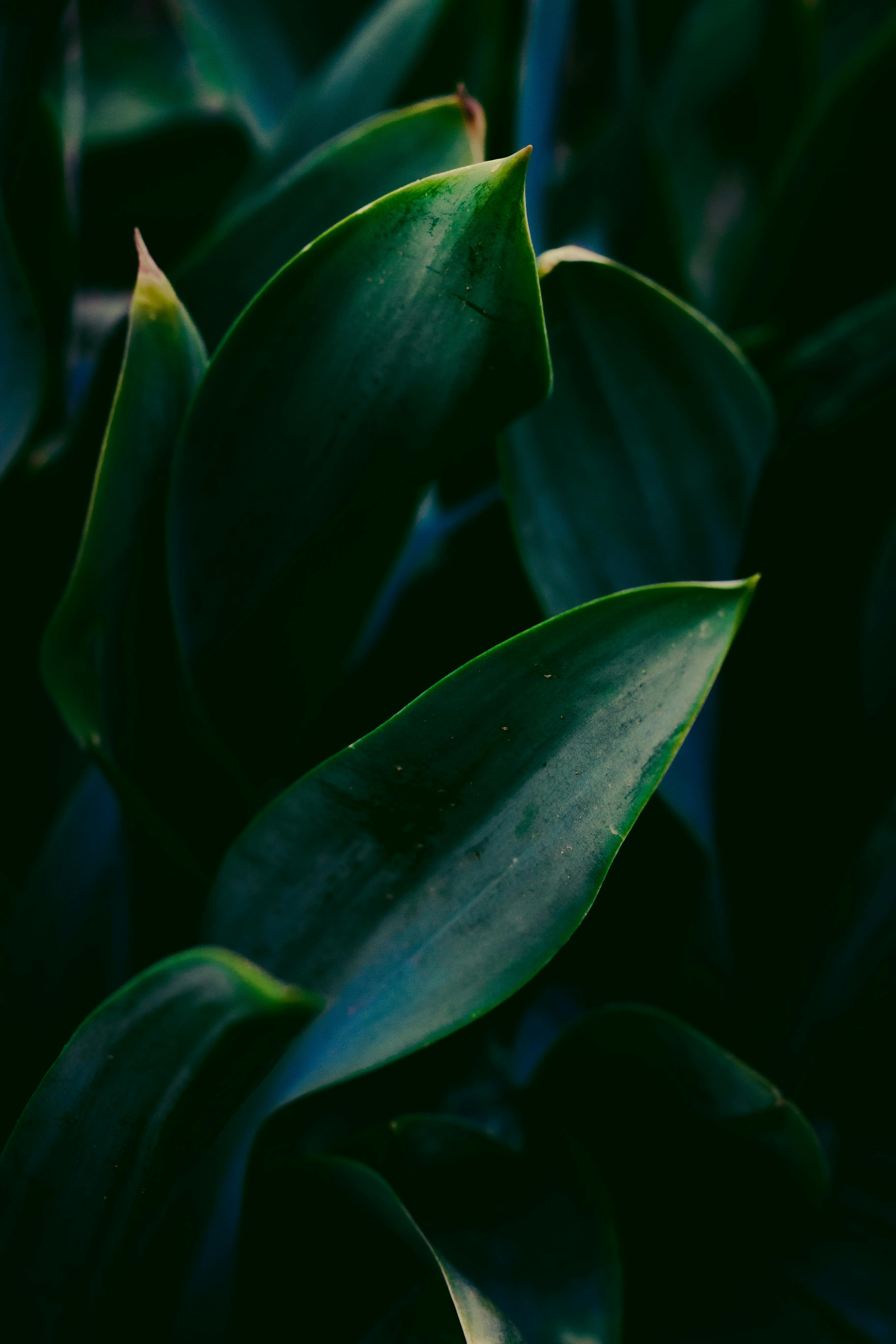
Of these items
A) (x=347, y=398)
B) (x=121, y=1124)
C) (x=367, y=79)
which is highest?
(x=367, y=79)

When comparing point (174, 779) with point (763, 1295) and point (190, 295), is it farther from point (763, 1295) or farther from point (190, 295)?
point (763, 1295)

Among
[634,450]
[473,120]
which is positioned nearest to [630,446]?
[634,450]

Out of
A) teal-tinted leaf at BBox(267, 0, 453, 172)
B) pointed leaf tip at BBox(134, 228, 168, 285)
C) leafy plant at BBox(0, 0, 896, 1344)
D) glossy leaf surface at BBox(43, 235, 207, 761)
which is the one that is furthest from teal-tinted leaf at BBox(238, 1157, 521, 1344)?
teal-tinted leaf at BBox(267, 0, 453, 172)

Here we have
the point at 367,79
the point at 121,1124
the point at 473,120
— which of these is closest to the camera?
the point at 121,1124

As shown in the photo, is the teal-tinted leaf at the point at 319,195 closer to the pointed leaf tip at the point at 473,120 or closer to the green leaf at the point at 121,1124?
the pointed leaf tip at the point at 473,120

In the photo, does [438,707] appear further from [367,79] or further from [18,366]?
[367,79]

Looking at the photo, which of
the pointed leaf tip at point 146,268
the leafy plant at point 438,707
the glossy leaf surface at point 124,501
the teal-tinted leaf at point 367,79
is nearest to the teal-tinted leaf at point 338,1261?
the leafy plant at point 438,707
